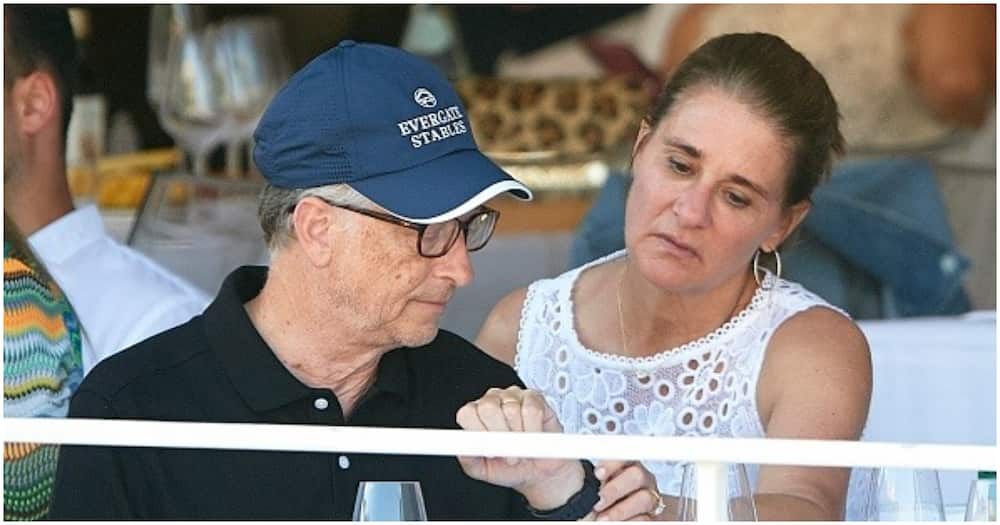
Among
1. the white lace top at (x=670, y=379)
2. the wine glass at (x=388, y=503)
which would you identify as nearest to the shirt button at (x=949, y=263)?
the white lace top at (x=670, y=379)

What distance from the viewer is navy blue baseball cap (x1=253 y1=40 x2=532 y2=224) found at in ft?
6.18

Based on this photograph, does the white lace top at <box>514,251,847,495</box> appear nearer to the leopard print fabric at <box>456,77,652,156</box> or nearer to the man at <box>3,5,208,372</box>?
the man at <box>3,5,208,372</box>

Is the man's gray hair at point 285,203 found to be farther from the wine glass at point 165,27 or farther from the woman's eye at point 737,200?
the wine glass at point 165,27

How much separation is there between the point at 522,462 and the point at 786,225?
0.64 meters

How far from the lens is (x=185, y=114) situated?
3.98m

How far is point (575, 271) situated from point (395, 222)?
0.63 m

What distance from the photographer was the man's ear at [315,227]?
1.91 metres

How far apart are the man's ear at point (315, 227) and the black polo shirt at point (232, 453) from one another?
112 mm

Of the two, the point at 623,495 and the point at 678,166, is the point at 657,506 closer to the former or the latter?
the point at 623,495

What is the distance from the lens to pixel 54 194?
8.82ft

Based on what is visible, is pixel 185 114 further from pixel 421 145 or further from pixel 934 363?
pixel 421 145

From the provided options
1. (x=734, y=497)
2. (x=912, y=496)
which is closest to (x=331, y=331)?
(x=734, y=497)

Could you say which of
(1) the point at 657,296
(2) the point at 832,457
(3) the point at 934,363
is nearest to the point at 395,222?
(1) the point at 657,296

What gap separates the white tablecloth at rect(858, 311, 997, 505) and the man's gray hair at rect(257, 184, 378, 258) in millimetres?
1166
